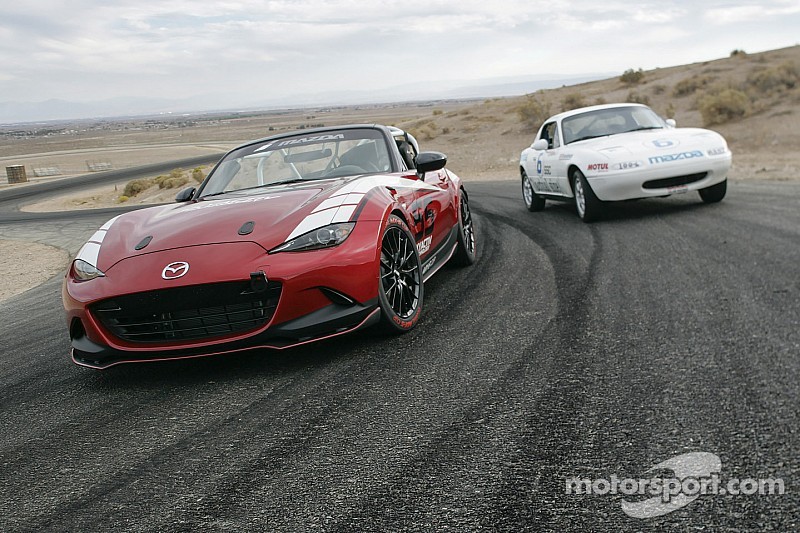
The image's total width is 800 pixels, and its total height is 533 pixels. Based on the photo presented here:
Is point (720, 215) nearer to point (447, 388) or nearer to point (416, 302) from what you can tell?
point (416, 302)

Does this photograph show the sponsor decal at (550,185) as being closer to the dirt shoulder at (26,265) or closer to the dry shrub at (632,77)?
the dirt shoulder at (26,265)

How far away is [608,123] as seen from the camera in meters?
10.5

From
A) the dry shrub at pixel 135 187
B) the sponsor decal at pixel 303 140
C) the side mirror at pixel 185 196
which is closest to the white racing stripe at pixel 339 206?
the sponsor decal at pixel 303 140

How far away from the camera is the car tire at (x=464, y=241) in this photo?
7.03 m

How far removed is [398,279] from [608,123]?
6614 mm

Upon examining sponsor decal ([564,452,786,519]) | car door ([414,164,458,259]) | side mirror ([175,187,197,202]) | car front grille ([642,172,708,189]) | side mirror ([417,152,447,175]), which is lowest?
sponsor decal ([564,452,786,519])

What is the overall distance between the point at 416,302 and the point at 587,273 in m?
1.95

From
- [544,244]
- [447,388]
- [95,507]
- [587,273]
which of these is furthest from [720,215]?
[95,507]

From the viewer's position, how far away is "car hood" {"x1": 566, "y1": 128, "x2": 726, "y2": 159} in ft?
30.6

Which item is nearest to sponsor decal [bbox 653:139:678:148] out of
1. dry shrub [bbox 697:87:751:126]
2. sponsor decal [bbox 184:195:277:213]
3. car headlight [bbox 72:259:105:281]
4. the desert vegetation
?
sponsor decal [bbox 184:195:277:213]

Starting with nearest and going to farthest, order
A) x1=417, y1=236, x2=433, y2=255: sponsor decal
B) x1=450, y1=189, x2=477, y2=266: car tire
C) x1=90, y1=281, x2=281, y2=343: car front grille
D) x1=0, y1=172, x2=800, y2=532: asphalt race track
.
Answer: x1=0, y1=172, x2=800, y2=532: asphalt race track < x1=90, y1=281, x2=281, y2=343: car front grille < x1=417, y1=236, x2=433, y2=255: sponsor decal < x1=450, y1=189, x2=477, y2=266: car tire

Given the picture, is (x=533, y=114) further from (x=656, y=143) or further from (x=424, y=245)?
(x=424, y=245)

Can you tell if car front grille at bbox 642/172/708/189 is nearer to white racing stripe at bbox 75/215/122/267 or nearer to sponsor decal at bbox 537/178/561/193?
sponsor decal at bbox 537/178/561/193

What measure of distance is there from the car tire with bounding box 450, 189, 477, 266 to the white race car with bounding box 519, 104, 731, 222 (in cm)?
262
